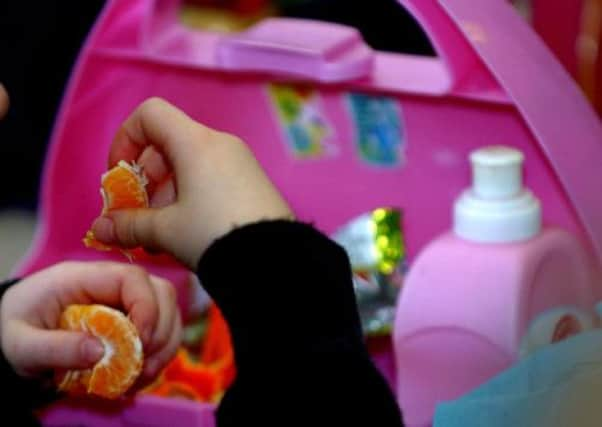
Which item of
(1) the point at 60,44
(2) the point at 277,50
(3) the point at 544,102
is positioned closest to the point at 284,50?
(2) the point at 277,50

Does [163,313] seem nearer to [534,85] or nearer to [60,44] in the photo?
[534,85]

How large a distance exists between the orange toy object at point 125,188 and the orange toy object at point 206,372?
0.16m

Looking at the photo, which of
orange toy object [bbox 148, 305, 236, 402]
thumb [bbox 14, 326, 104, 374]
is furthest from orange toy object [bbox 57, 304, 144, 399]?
orange toy object [bbox 148, 305, 236, 402]

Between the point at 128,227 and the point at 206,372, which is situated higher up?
the point at 128,227

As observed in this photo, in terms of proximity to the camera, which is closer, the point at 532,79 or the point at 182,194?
the point at 182,194

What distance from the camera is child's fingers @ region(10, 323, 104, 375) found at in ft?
1.11

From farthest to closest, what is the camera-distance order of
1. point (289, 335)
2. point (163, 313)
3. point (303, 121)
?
point (303, 121) → point (163, 313) → point (289, 335)

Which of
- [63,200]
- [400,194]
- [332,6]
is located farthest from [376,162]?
[332,6]

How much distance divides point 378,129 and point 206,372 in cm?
13

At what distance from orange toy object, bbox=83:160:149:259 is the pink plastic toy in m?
0.09

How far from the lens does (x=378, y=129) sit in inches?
19.6

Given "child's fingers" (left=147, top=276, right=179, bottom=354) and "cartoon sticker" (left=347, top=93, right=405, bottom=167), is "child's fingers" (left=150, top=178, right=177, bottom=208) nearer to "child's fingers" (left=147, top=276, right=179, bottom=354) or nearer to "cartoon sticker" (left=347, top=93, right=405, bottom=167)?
"child's fingers" (left=147, top=276, right=179, bottom=354)

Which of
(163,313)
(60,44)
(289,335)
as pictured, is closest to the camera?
(289,335)

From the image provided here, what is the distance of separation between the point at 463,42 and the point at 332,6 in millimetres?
352
